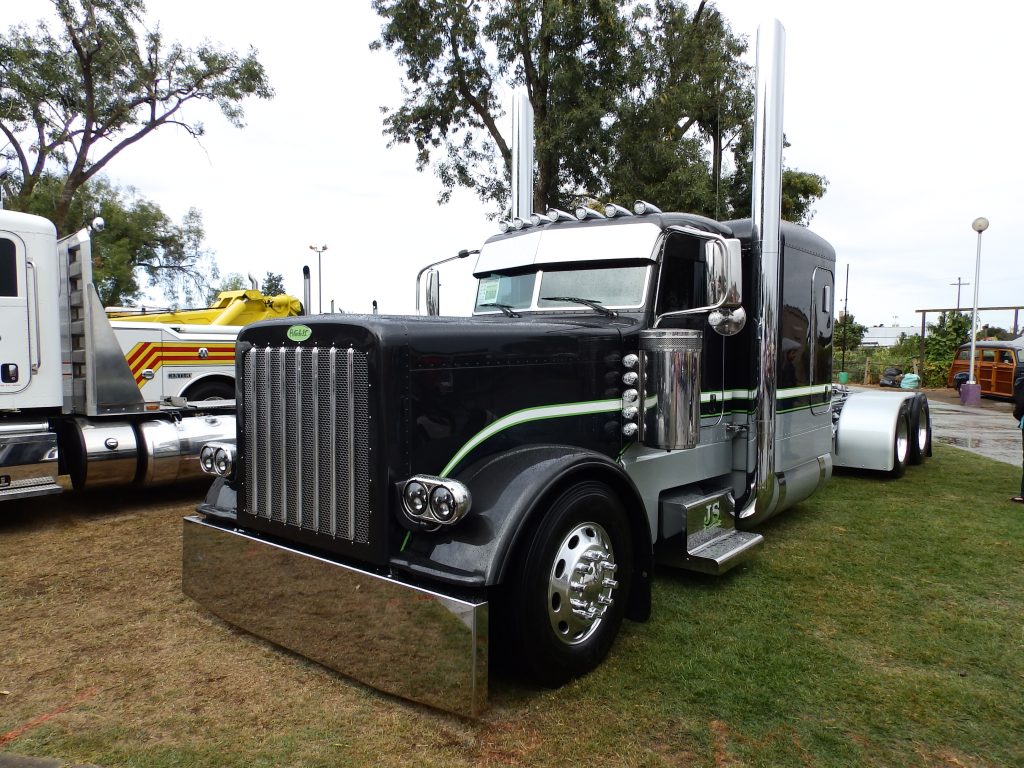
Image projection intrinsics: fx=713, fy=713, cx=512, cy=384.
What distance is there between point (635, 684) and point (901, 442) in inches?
267

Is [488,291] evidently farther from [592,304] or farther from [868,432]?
[868,432]

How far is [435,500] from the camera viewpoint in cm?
284

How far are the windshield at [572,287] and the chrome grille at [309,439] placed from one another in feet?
5.54

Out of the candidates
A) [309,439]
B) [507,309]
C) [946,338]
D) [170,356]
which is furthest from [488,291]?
[946,338]

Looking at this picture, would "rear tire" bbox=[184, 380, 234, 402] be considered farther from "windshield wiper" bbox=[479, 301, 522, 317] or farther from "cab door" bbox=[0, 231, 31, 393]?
"windshield wiper" bbox=[479, 301, 522, 317]

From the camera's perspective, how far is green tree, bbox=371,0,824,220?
626 inches

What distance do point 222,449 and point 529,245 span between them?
2282 millimetres

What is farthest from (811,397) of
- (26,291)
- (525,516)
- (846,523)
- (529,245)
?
(26,291)

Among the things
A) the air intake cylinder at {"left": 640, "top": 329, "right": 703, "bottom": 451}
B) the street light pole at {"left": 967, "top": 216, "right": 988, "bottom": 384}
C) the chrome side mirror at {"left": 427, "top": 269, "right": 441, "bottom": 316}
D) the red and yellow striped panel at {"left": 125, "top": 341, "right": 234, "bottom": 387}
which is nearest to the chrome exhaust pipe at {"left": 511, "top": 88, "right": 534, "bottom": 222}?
the chrome side mirror at {"left": 427, "top": 269, "right": 441, "bottom": 316}

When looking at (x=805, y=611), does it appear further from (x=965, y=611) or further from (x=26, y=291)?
(x=26, y=291)

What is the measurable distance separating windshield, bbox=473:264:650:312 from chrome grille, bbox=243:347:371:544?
1.69 metres

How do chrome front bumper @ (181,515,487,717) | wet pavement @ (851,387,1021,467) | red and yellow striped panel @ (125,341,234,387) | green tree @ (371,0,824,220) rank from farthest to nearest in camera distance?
green tree @ (371,0,824,220) → wet pavement @ (851,387,1021,467) → red and yellow striped panel @ (125,341,234,387) → chrome front bumper @ (181,515,487,717)

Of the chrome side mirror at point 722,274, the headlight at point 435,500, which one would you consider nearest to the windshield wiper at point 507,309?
the chrome side mirror at point 722,274

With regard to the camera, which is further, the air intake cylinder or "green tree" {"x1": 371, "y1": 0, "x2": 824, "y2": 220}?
"green tree" {"x1": 371, "y1": 0, "x2": 824, "y2": 220}
